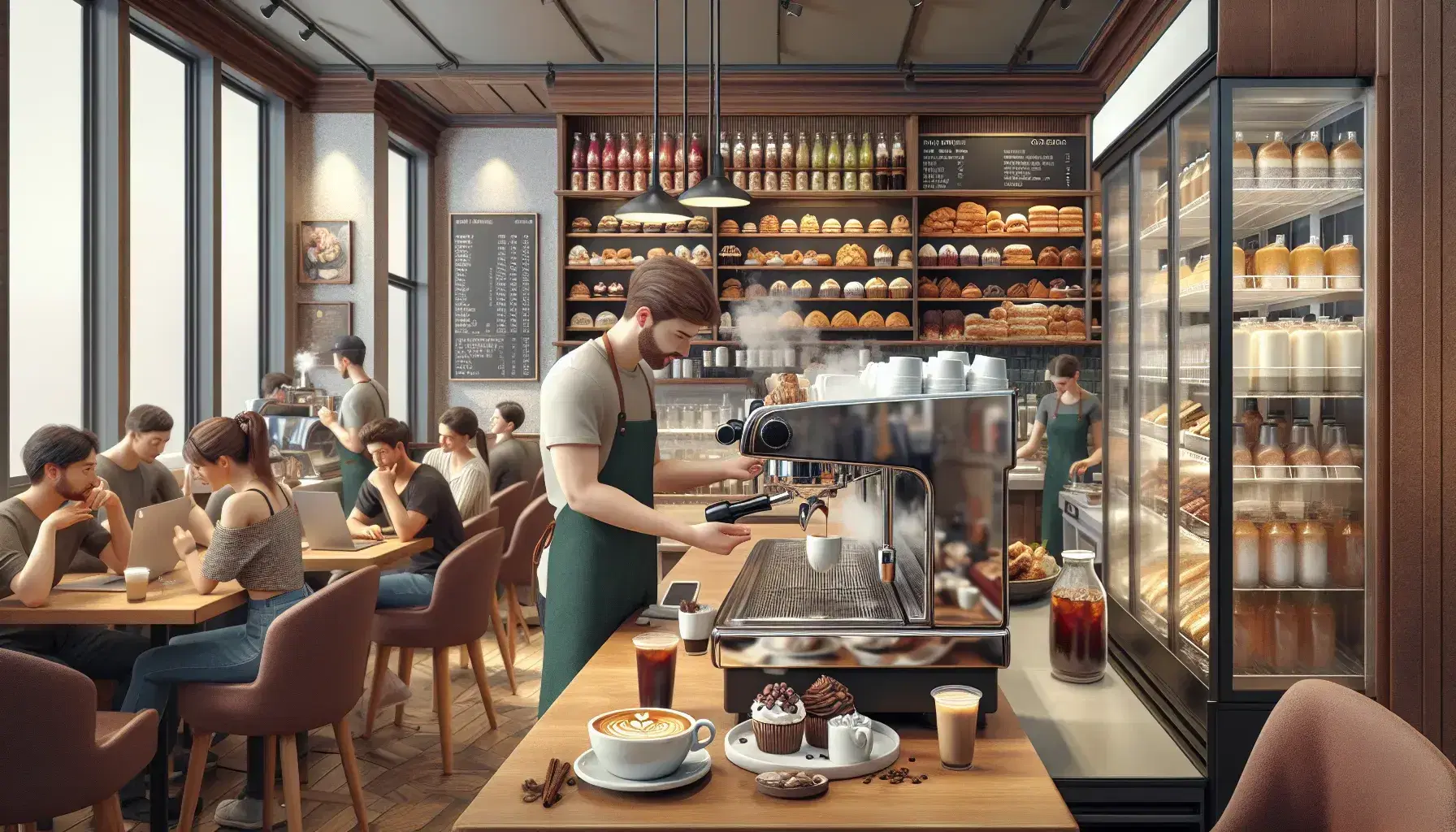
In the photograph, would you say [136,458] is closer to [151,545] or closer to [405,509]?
[151,545]

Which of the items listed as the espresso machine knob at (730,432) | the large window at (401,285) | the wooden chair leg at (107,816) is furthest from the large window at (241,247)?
the espresso machine knob at (730,432)

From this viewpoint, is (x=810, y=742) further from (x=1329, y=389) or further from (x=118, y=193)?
(x=118, y=193)

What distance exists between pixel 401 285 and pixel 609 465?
244 inches

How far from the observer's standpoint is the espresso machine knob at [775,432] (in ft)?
5.08

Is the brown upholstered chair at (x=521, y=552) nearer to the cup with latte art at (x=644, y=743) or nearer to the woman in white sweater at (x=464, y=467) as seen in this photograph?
the woman in white sweater at (x=464, y=467)

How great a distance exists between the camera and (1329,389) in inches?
94.3

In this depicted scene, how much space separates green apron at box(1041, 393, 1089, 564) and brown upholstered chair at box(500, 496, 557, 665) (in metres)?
2.74

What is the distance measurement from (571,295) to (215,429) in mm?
3975

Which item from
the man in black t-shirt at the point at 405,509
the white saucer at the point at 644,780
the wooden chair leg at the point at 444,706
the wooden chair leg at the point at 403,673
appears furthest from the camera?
the wooden chair leg at the point at 403,673

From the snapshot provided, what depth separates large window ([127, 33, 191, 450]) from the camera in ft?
17.4

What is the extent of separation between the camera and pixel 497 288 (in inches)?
315

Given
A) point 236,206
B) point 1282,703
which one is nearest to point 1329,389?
point 1282,703

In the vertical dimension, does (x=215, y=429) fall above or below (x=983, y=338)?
below

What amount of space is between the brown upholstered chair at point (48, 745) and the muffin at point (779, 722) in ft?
5.75
